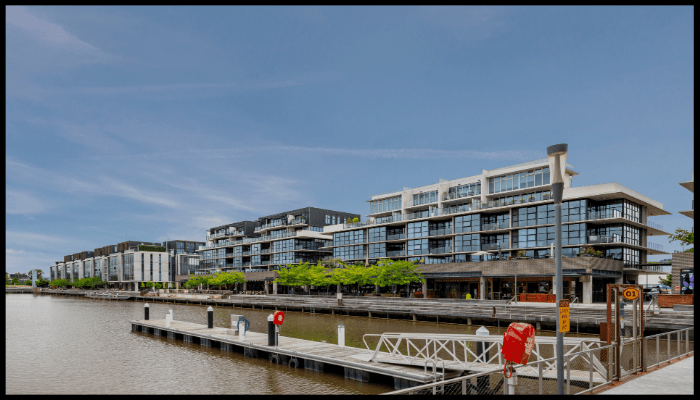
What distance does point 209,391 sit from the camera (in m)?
18.3

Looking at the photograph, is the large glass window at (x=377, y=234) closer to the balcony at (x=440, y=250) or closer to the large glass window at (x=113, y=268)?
the balcony at (x=440, y=250)

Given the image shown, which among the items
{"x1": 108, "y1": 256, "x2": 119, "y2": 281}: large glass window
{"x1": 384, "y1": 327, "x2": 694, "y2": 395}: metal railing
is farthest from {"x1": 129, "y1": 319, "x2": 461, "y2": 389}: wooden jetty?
{"x1": 108, "y1": 256, "x2": 119, "y2": 281}: large glass window

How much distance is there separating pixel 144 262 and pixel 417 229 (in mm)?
103962

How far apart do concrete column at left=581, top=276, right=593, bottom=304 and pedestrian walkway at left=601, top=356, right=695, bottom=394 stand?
→ 41.5 meters

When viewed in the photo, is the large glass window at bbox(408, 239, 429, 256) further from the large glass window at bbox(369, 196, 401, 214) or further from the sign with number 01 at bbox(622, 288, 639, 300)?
the sign with number 01 at bbox(622, 288, 639, 300)

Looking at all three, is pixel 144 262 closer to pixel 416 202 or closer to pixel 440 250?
pixel 416 202

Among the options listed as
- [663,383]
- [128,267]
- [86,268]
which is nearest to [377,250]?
[663,383]

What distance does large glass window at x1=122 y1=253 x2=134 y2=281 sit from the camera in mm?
151375

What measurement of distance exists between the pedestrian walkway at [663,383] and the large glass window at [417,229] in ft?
203

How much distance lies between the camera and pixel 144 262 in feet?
497

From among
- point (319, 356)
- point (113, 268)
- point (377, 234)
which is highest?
point (377, 234)

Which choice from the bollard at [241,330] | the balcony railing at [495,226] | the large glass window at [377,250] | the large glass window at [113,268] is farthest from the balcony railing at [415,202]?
the large glass window at [113,268]

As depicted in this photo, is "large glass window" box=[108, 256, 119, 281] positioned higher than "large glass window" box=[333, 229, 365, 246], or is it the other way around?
"large glass window" box=[333, 229, 365, 246]

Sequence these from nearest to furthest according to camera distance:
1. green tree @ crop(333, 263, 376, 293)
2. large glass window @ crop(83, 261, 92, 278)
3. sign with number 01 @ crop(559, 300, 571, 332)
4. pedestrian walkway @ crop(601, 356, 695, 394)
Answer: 1. sign with number 01 @ crop(559, 300, 571, 332)
2. pedestrian walkway @ crop(601, 356, 695, 394)
3. green tree @ crop(333, 263, 376, 293)
4. large glass window @ crop(83, 261, 92, 278)
